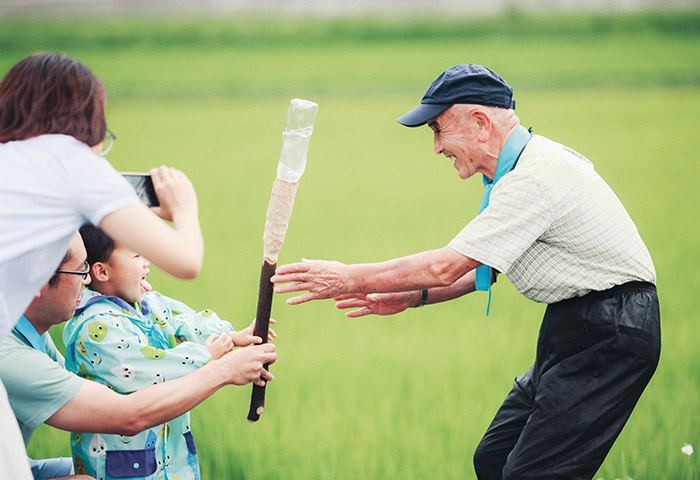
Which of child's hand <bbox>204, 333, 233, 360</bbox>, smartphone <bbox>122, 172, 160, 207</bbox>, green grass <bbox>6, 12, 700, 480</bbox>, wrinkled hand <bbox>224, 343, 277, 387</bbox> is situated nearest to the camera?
smartphone <bbox>122, 172, 160, 207</bbox>

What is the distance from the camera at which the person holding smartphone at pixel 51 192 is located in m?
1.98

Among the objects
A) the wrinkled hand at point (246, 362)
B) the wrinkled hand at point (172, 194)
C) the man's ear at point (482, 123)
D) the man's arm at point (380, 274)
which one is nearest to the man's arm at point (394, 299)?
the man's arm at point (380, 274)

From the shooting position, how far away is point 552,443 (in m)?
2.63

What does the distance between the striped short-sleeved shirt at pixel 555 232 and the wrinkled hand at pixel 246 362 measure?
72 centimetres

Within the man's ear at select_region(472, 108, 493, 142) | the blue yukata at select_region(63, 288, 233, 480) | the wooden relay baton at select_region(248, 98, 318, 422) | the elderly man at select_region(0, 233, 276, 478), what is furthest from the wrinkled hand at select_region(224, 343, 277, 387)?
the man's ear at select_region(472, 108, 493, 142)

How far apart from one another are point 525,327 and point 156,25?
23.5m

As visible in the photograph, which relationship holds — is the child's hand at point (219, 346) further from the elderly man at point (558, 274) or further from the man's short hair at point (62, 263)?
the man's short hair at point (62, 263)

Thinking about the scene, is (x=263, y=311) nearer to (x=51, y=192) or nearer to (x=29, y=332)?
(x=29, y=332)

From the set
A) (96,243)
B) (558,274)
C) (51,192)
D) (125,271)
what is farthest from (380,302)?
(51,192)

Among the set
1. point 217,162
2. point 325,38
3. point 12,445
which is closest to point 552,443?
point 12,445

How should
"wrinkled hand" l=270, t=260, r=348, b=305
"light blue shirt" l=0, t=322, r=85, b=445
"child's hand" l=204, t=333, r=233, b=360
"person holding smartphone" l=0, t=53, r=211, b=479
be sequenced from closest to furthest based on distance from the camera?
"person holding smartphone" l=0, t=53, r=211, b=479 → "light blue shirt" l=0, t=322, r=85, b=445 → "wrinkled hand" l=270, t=260, r=348, b=305 → "child's hand" l=204, t=333, r=233, b=360

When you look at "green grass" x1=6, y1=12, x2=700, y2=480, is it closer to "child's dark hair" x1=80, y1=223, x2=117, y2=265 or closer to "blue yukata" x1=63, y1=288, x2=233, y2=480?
"blue yukata" x1=63, y1=288, x2=233, y2=480

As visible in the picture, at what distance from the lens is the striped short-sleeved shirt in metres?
2.56

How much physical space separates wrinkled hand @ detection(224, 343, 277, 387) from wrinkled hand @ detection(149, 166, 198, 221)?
1.56ft
